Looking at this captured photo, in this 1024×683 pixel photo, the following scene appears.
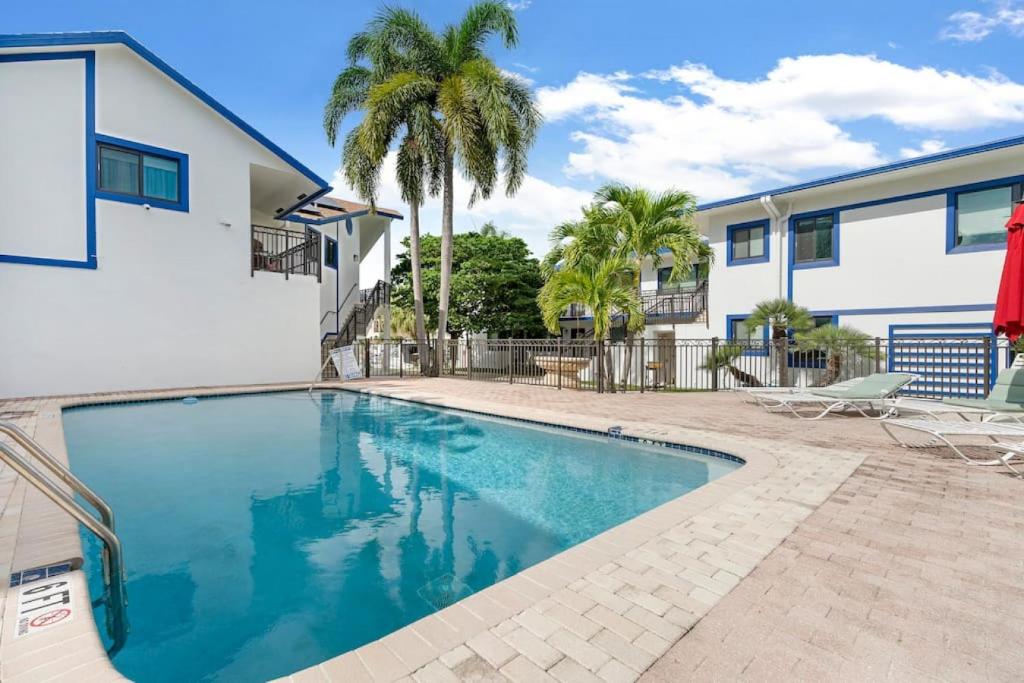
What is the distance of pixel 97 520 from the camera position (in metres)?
2.98

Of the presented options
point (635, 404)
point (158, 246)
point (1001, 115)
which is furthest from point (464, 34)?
point (1001, 115)

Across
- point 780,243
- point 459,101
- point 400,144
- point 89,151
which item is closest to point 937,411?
point 780,243

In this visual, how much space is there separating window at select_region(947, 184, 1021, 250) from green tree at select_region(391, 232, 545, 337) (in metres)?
13.9

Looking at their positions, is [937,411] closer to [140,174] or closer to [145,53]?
[140,174]

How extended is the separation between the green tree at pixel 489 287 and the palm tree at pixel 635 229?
7821mm

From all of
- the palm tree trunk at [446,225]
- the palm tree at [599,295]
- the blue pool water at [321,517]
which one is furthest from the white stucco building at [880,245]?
the blue pool water at [321,517]

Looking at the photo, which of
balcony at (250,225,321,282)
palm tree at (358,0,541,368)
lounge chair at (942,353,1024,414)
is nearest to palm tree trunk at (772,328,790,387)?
lounge chair at (942,353,1024,414)

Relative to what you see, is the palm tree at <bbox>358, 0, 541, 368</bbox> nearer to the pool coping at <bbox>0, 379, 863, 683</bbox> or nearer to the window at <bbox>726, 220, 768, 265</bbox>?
the window at <bbox>726, 220, 768, 265</bbox>

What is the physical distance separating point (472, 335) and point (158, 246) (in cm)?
1319

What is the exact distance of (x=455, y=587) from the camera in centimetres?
348

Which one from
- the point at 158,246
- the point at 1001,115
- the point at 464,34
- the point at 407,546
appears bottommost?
the point at 407,546

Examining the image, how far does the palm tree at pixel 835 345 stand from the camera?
497 inches

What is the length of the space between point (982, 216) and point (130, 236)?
21.8 meters

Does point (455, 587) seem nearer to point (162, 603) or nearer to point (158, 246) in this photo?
point (162, 603)
